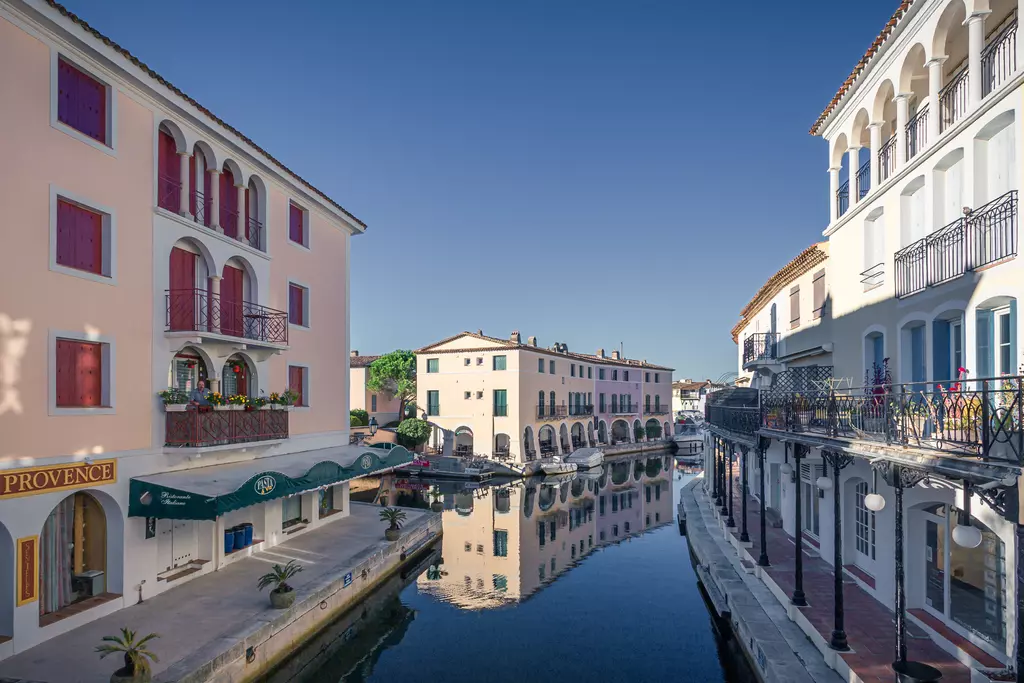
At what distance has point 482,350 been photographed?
47.9 meters

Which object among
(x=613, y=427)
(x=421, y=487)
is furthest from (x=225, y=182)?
(x=613, y=427)

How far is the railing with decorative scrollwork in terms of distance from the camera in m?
14.4

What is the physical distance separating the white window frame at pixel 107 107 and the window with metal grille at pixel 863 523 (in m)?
19.3

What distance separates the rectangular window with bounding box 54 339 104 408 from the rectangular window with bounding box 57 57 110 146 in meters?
4.56

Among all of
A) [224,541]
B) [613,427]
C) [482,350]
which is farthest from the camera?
[613,427]

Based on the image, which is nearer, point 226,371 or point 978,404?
point 978,404

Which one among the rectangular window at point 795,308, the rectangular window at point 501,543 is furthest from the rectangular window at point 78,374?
the rectangular window at point 795,308

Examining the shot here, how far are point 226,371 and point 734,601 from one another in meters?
15.3

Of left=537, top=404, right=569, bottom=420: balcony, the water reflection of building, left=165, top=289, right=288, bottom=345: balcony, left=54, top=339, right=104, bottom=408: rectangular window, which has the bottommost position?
the water reflection of building

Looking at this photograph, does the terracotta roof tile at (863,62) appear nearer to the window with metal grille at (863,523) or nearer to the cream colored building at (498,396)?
the window with metal grille at (863,523)

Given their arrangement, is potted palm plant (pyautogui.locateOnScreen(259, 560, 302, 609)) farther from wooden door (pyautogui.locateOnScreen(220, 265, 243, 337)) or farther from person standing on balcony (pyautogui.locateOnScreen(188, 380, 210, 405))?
wooden door (pyautogui.locateOnScreen(220, 265, 243, 337))

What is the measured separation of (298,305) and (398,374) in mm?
39731

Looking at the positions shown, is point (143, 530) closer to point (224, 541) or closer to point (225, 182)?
point (224, 541)

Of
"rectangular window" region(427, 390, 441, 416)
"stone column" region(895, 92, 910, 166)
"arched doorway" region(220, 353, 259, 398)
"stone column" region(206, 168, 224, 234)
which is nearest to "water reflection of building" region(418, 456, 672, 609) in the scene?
"arched doorway" region(220, 353, 259, 398)
